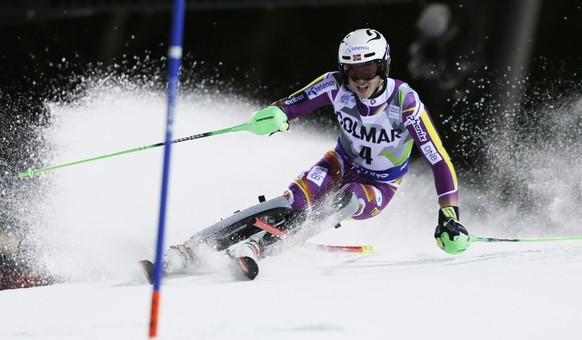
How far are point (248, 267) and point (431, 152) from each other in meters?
1.28

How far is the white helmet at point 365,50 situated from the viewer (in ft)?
14.4

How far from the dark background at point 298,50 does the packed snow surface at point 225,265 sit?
0.58 metres

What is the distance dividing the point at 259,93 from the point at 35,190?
10.2 feet

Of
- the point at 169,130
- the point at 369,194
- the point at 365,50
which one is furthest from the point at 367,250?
the point at 169,130

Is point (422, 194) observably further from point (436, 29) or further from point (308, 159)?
point (436, 29)

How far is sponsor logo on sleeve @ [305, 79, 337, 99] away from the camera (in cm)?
475

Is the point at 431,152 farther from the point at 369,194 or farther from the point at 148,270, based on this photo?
the point at 148,270

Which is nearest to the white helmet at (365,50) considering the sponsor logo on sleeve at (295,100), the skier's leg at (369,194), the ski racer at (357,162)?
the ski racer at (357,162)

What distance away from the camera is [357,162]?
495 centimetres

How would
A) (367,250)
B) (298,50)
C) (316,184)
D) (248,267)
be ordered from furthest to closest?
1. (298,50)
2. (367,250)
3. (316,184)
4. (248,267)

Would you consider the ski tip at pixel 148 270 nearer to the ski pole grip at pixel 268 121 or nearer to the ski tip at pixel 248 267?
the ski tip at pixel 248 267

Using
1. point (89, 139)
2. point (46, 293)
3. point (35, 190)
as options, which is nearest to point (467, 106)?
point (89, 139)

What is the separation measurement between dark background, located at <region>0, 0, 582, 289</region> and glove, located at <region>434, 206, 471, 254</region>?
370cm

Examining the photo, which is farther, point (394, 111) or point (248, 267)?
point (394, 111)
